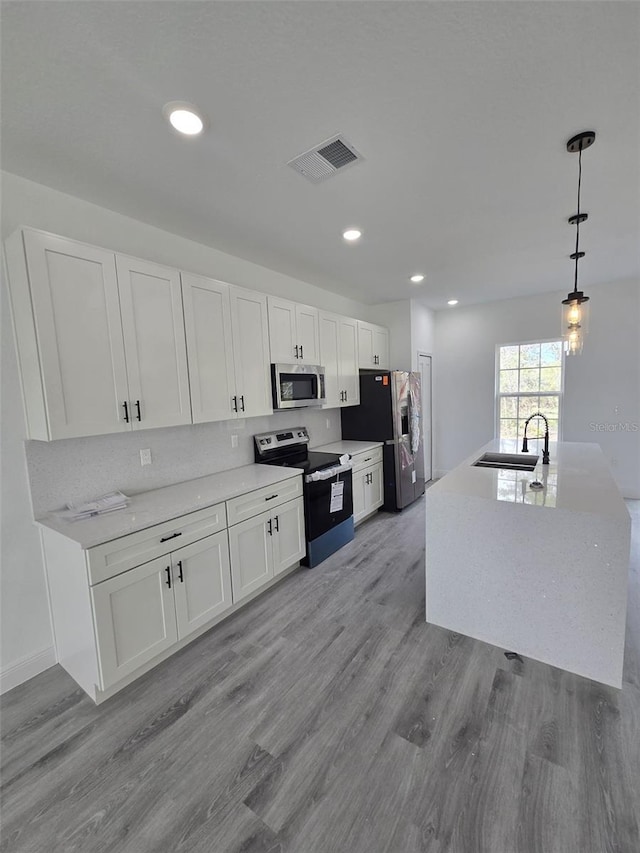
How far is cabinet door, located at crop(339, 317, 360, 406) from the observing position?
164 inches

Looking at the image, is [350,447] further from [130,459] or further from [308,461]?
[130,459]

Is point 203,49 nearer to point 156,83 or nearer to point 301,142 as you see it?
point 156,83

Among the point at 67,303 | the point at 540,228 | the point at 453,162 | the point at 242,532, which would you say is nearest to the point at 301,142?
the point at 453,162

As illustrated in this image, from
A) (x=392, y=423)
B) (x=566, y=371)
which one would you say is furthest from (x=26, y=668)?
(x=566, y=371)

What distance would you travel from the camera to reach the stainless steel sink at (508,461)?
2.79 meters

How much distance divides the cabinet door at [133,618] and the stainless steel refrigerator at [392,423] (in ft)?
9.64

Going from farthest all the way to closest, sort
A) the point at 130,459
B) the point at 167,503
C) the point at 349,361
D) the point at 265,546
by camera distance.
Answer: the point at 349,361 → the point at 265,546 → the point at 130,459 → the point at 167,503

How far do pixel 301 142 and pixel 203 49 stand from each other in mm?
594

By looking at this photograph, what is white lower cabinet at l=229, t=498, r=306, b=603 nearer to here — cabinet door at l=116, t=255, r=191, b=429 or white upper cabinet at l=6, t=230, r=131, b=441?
cabinet door at l=116, t=255, r=191, b=429

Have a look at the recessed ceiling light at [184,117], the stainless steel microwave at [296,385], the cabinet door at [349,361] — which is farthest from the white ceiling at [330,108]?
the cabinet door at [349,361]

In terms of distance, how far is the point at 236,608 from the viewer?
261 centimetres

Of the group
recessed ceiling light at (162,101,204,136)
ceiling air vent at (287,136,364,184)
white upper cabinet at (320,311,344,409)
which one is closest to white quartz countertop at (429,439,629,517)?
white upper cabinet at (320,311,344,409)

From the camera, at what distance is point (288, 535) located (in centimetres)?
294

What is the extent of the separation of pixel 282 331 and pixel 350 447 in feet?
5.24
